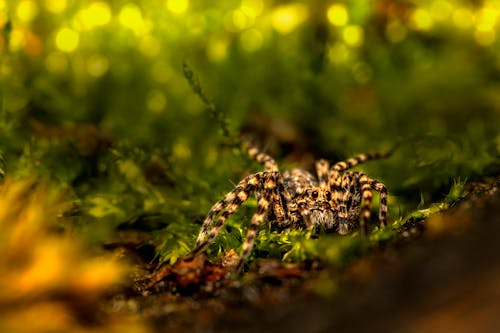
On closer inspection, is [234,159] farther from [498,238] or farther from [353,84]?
[498,238]

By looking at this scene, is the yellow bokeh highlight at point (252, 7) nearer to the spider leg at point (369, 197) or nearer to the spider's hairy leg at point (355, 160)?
the spider's hairy leg at point (355, 160)

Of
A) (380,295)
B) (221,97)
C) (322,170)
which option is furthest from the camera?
(221,97)

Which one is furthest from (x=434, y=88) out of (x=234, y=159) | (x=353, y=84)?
(x=234, y=159)

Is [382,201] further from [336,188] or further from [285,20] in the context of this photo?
[285,20]

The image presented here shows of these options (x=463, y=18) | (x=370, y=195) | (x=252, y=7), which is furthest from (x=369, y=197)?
(x=463, y=18)

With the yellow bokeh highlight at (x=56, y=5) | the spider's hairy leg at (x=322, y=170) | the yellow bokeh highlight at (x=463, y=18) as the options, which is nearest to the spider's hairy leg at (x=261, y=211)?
the spider's hairy leg at (x=322, y=170)

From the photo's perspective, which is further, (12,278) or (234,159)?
(234,159)
